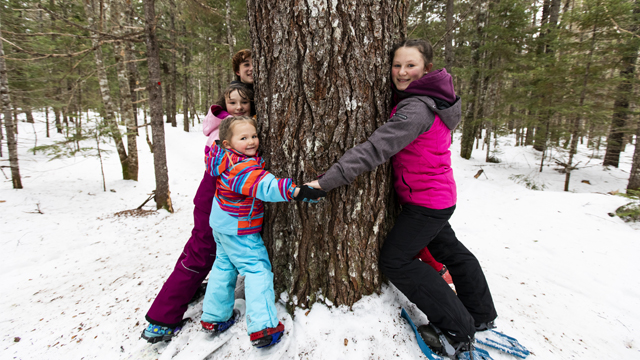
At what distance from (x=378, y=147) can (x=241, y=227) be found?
1132 mm

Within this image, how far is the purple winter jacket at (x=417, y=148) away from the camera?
1.54m

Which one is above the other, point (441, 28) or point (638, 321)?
point (441, 28)

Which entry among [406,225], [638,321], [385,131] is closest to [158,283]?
[406,225]

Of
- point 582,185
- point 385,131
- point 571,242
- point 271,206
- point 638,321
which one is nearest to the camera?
point 385,131

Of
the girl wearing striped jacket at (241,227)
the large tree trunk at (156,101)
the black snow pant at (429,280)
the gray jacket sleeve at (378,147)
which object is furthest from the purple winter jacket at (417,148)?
the large tree trunk at (156,101)

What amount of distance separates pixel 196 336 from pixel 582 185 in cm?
1182

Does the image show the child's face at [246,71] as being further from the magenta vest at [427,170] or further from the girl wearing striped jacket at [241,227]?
the magenta vest at [427,170]

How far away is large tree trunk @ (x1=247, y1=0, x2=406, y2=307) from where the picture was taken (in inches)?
62.8

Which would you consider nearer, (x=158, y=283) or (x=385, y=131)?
(x=385, y=131)

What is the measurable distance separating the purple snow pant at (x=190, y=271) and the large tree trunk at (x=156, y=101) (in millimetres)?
4324

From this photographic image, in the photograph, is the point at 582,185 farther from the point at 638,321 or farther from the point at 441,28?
the point at 441,28

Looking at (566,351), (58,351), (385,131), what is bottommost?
(58,351)

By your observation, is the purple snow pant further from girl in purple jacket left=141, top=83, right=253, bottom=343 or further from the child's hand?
the child's hand

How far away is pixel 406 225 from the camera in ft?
5.83
